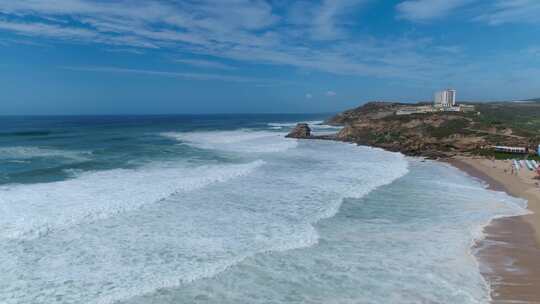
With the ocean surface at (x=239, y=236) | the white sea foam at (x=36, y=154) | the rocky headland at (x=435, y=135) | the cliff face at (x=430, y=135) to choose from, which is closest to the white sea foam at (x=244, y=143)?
the rocky headland at (x=435, y=135)

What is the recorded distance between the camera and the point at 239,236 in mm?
15008

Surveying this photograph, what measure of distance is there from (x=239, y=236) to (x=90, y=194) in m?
9.64

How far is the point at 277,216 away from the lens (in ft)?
57.5

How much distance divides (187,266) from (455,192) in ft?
55.2

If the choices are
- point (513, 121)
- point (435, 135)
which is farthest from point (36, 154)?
point (513, 121)

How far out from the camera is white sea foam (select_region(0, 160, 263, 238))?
16.0m

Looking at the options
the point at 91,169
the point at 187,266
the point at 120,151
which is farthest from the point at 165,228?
the point at 120,151

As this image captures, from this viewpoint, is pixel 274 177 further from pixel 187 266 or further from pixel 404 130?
pixel 404 130

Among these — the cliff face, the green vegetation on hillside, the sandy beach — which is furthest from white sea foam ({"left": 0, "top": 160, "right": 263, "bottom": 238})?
the green vegetation on hillside

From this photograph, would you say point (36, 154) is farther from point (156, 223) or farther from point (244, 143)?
point (156, 223)

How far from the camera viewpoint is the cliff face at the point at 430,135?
4322cm

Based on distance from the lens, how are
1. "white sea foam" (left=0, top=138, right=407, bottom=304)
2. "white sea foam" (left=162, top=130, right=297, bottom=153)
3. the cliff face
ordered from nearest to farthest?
1. "white sea foam" (left=0, top=138, right=407, bottom=304)
2. the cliff face
3. "white sea foam" (left=162, top=130, right=297, bottom=153)

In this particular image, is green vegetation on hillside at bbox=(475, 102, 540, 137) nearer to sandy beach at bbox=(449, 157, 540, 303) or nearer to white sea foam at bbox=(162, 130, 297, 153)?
white sea foam at bbox=(162, 130, 297, 153)

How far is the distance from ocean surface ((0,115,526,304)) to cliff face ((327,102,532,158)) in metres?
17.2
